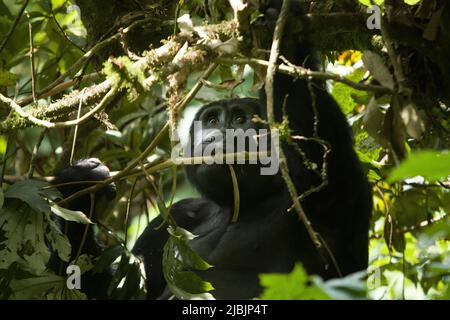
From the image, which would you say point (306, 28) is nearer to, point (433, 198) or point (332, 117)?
point (332, 117)

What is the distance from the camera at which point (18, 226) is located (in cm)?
354

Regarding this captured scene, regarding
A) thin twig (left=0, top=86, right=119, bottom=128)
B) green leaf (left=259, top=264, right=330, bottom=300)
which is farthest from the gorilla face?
green leaf (left=259, top=264, right=330, bottom=300)

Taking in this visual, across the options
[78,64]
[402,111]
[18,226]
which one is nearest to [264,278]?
[402,111]

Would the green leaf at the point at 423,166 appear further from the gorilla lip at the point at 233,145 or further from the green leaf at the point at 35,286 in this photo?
the gorilla lip at the point at 233,145

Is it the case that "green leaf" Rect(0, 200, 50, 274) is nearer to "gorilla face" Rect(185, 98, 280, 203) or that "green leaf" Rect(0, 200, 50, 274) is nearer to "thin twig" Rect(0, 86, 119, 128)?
"thin twig" Rect(0, 86, 119, 128)

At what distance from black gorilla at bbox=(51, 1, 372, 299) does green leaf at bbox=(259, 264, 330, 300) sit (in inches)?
85.9

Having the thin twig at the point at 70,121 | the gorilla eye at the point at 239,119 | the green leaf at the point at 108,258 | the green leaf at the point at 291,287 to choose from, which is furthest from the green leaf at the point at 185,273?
the green leaf at the point at 291,287

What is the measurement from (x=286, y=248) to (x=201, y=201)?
1120 millimetres

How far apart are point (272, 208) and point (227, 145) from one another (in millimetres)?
566

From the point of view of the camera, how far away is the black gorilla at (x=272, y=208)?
4062 mm

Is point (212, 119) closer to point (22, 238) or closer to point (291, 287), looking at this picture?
point (22, 238)

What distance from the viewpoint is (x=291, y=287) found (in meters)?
1.53

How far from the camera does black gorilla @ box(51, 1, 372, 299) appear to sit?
4062 mm

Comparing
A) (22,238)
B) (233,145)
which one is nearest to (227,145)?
(233,145)
